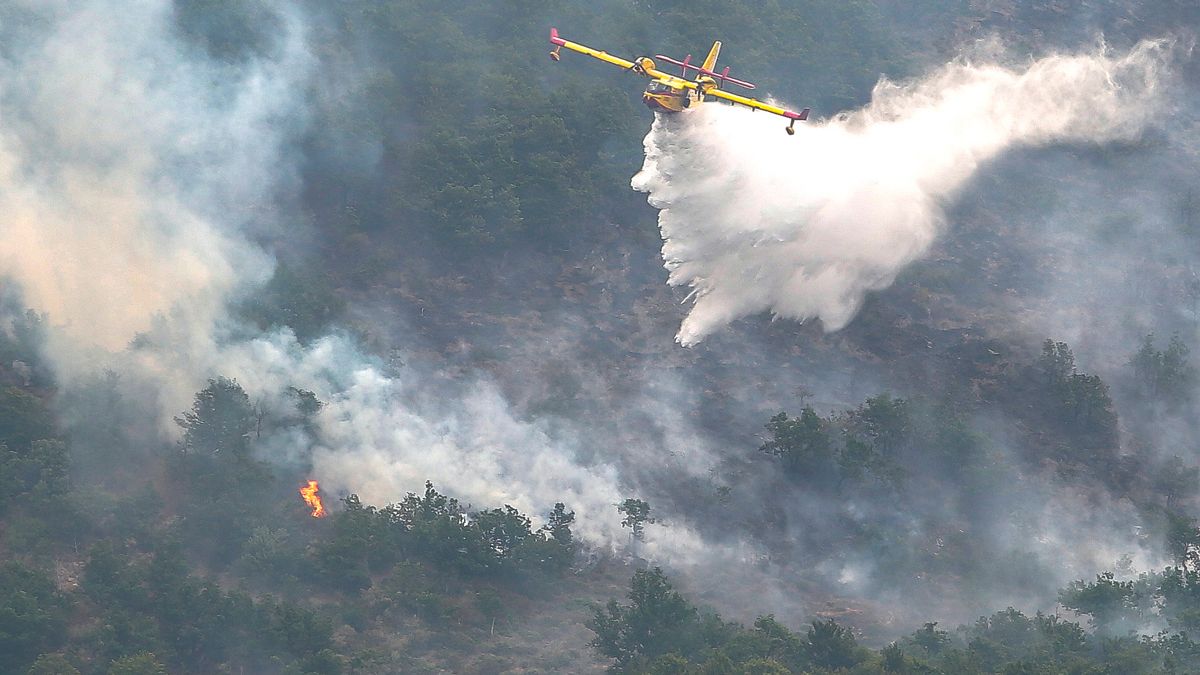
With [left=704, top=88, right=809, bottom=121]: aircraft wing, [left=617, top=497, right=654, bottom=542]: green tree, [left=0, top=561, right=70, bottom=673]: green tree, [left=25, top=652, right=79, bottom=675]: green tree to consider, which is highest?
[left=704, top=88, right=809, bottom=121]: aircraft wing

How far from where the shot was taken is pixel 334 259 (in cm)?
8106

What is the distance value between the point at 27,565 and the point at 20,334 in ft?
40.0

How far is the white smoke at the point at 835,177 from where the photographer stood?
73938mm

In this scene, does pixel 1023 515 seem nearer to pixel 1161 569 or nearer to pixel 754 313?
pixel 1161 569

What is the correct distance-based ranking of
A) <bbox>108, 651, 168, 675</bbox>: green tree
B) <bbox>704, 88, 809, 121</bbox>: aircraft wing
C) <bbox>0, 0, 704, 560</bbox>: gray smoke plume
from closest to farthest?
<bbox>108, 651, 168, 675</bbox>: green tree < <bbox>704, 88, 809, 121</bbox>: aircraft wing < <bbox>0, 0, 704, 560</bbox>: gray smoke plume

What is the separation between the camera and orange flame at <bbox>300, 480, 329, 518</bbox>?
68438 millimetres

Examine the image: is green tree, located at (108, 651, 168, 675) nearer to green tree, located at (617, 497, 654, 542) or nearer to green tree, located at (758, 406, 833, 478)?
green tree, located at (617, 497, 654, 542)

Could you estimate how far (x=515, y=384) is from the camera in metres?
77.3

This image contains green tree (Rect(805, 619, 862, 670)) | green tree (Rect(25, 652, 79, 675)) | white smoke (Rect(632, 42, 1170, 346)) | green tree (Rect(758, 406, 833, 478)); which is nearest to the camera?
green tree (Rect(25, 652, 79, 675))

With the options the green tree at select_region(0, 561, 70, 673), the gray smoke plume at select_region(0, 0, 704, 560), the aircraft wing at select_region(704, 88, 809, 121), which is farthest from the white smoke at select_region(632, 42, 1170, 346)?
the green tree at select_region(0, 561, 70, 673)

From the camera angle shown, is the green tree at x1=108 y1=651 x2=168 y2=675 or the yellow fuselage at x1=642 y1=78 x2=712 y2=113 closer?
the green tree at x1=108 y1=651 x2=168 y2=675

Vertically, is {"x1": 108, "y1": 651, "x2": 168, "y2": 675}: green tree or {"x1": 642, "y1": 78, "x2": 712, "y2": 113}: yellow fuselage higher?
{"x1": 642, "y1": 78, "x2": 712, "y2": 113}: yellow fuselage

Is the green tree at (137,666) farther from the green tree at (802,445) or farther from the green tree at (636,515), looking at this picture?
the green tree at (802,445)

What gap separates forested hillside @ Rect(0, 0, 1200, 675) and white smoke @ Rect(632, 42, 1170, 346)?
1298 mm
